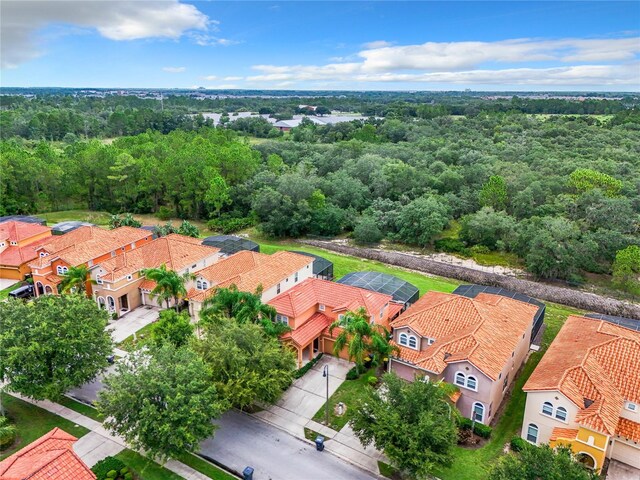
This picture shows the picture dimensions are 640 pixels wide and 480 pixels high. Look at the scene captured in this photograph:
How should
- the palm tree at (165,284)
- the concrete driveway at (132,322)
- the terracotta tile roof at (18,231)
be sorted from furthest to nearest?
the terracotta tile roof at (18,231)
the concrete driveway at (132,322)
the palm tree at (165,284)

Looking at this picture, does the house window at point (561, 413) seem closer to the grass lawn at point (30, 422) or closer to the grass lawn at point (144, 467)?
the grass lawn at point (144, 467)

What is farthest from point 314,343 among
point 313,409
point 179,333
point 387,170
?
point 387,170

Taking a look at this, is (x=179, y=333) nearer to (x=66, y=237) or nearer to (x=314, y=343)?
(x=314, y=343)

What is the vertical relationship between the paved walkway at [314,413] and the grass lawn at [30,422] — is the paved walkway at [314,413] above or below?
below

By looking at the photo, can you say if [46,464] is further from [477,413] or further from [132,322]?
[477,413]

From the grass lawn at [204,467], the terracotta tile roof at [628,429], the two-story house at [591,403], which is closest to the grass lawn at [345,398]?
the grass lawn at [204,467]

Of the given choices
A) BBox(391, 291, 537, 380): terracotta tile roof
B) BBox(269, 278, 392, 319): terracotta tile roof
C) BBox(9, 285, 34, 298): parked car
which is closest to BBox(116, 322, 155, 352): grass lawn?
BBox(269, 278, 392, 319): terracotta tile roof

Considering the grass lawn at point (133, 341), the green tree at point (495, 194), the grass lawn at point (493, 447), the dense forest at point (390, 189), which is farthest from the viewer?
the green tree at point (495, 194)
